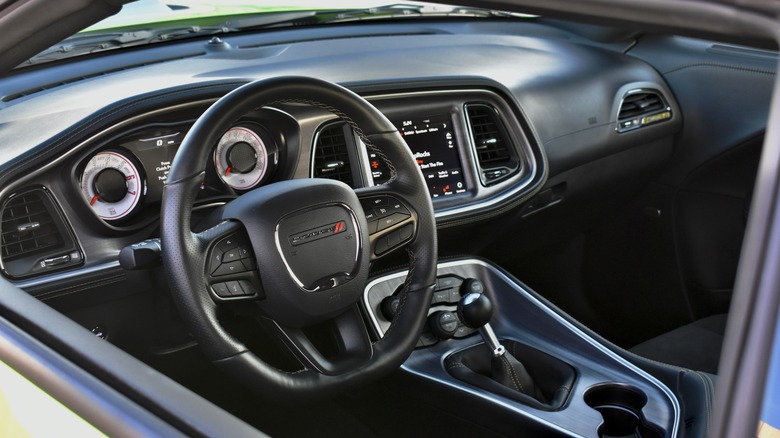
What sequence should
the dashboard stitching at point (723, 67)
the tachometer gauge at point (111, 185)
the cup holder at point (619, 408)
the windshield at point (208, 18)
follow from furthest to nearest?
the dashboard stitching at point (723, 67)
the windshield at point (208, 18)
the cup holder at point (619, 408)
the tachometer gauge at point (111, 185)

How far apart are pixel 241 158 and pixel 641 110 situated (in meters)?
1.57

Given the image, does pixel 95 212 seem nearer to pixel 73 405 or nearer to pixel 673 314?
pixel 73 405

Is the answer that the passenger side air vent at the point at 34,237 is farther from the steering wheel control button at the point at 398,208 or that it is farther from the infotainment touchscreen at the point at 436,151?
the infotainment touchscreen at the point at 436,151

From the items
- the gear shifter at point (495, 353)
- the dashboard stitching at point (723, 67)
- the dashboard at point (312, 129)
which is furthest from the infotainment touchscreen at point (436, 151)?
the dashboard stitching at point (723, 67)

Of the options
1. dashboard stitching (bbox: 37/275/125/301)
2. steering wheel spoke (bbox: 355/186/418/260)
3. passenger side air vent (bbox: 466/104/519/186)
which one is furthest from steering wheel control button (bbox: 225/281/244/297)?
passenger side air vent (bbox: 466/104/519/186)

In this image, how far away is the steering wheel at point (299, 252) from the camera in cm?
145

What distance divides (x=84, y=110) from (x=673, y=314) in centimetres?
214

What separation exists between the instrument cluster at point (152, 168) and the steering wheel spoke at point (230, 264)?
0.38 m

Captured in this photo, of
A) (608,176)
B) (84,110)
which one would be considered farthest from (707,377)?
(84,110)

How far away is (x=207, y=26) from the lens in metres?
2.54

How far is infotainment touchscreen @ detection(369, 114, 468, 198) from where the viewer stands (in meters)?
2.35

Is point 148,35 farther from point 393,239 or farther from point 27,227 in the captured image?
point 393,239

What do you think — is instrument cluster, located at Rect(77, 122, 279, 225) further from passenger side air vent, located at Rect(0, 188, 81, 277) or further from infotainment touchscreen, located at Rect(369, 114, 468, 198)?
infotainment touchscreen, located at Rect(369, 114, 468, 198)

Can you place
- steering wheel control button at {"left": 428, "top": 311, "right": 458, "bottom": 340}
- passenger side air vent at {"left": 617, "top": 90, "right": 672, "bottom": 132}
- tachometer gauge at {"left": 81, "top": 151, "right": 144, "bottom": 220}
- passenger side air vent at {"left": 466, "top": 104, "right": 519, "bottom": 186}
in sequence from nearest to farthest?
tachometer gauge at {"left": 81, "top": 151, "right": 144, "bottom": 220} < steering wheel control button at {"left": 428, "top": 311, "right": 458, "bottom": 340} < passenger side air vent at {"left": 466, "top": 104, "right": 519, "bottom": 186} < passenger side air vent at {"left": 617, "top": 90, "right": 672, "bottom": 132}
